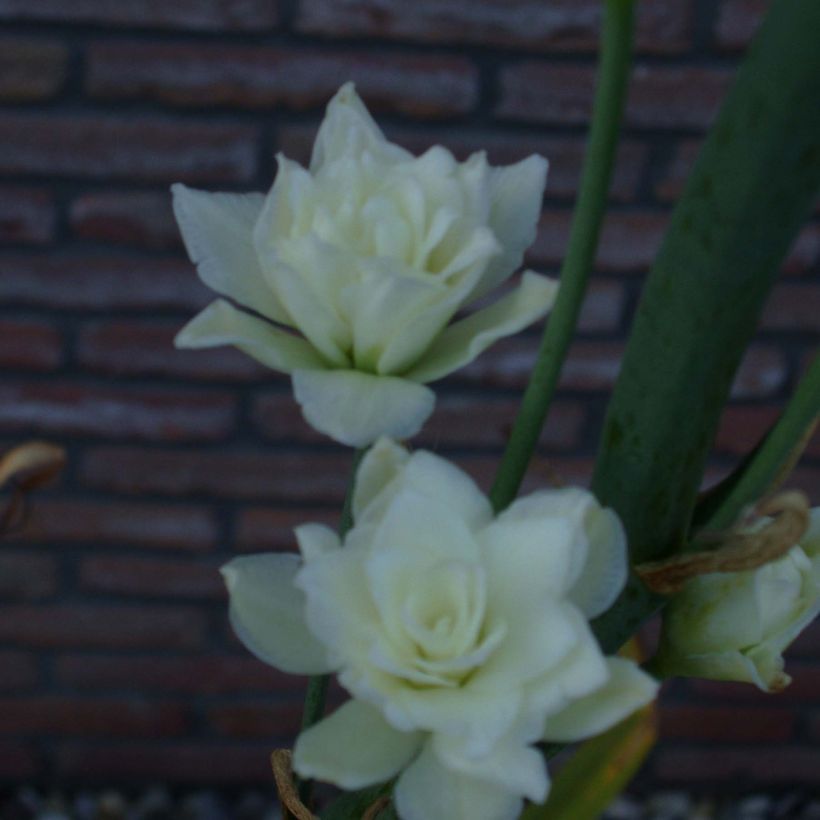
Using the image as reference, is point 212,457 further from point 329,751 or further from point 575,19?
point 329,751

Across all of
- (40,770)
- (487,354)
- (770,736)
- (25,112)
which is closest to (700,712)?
(770,736)

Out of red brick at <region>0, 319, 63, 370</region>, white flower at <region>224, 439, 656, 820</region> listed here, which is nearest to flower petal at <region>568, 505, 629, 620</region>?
white flower at <region>224, 439, 656, 820</region>

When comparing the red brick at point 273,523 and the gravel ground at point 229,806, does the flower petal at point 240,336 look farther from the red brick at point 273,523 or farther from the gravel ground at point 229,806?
the gravel ground at point 229,806

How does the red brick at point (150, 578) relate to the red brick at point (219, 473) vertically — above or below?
below

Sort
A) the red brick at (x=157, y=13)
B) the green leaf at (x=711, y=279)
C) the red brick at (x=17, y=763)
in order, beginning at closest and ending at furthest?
the green leaf at (x=711, y=279) → the red brick at (x=157, y=13) → the red brick at (x=17, y=763)

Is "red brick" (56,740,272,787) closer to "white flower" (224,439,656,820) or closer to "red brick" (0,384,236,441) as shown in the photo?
"red brick" (0,384,236,441)

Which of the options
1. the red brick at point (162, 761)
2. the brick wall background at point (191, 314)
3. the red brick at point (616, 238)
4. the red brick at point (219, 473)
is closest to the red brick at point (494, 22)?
the brick wall background at point (191, 314)

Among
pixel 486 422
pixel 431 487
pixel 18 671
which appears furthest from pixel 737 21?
pixel 18 671
